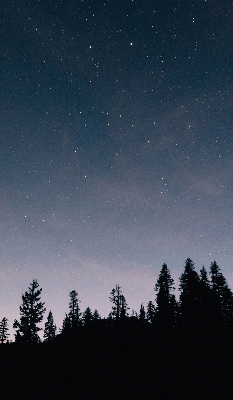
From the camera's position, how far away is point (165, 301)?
3756 cm

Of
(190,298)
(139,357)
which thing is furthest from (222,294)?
(139,357)

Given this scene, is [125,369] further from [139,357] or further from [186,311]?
[186,311]

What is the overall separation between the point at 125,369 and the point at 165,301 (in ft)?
67.8

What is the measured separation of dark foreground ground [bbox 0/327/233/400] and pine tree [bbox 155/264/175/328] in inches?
189

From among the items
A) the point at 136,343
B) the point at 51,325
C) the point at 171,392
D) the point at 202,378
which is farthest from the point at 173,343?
the point at 51,325

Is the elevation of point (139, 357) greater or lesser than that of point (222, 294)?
lesser

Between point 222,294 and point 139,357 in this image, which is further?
point 222,294

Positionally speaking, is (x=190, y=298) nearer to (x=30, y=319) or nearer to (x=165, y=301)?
(x=165, y=301)

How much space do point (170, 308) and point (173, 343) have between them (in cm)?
1189

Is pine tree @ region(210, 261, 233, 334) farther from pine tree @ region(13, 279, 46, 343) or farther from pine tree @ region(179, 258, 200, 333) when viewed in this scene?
pine tree @ region(13, 279, 46, 343)

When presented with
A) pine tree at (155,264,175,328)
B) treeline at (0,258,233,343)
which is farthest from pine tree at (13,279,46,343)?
pine tree at (155,264,175,328)

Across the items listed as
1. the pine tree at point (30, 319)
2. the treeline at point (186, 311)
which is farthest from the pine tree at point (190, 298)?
the pine tree at point (30, 319)

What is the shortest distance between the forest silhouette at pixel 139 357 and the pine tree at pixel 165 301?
16cm

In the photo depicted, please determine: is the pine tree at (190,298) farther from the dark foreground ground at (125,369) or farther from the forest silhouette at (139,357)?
the dark foreground ground at (125,369)
